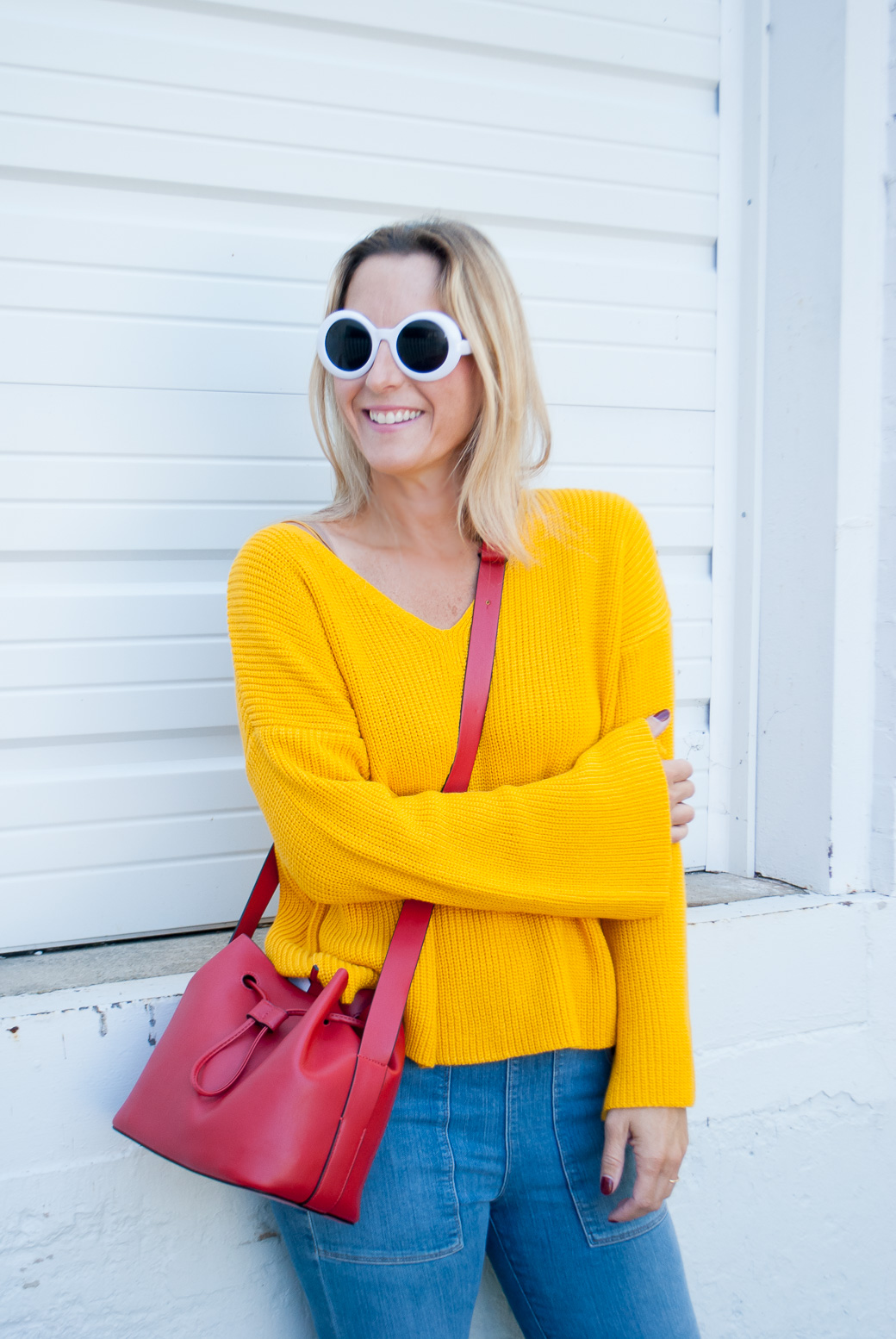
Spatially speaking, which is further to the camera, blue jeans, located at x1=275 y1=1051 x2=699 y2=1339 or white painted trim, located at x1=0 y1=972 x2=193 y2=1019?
white painted trim, located at x1=0 y1=972 x2=193 y2=1019

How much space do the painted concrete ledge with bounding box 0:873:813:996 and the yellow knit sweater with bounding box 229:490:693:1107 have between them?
546 millimetres

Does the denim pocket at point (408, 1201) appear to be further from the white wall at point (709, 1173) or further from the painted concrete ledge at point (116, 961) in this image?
the painted concrete ledge at point (116, 961)

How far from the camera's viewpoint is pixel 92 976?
196 cm

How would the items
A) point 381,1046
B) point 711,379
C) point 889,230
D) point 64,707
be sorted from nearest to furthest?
1. point 381,1046
2. point 64,707
3. point 889,230
4. point 711,379

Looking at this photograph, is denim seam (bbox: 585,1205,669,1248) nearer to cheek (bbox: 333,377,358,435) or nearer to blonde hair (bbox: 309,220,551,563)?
blonde hair (bbox: 309,220,551,563)

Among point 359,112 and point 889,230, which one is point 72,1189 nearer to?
point 359,112

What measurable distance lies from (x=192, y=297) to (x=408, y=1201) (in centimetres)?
193

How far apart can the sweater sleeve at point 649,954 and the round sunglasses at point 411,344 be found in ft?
1.50

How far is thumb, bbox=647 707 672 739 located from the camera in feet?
5.26

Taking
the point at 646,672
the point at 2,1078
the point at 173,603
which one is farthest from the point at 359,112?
the point at 2,1078

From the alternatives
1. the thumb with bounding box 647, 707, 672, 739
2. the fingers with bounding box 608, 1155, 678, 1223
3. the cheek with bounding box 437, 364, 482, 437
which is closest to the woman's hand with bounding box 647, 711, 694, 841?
the thumb with bounding box 647, 707, 672, 739

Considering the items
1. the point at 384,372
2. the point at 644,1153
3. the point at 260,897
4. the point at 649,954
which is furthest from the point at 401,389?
the point at 644,1153

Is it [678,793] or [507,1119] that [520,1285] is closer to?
[507,1119]

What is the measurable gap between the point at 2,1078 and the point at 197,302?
1.72 m
